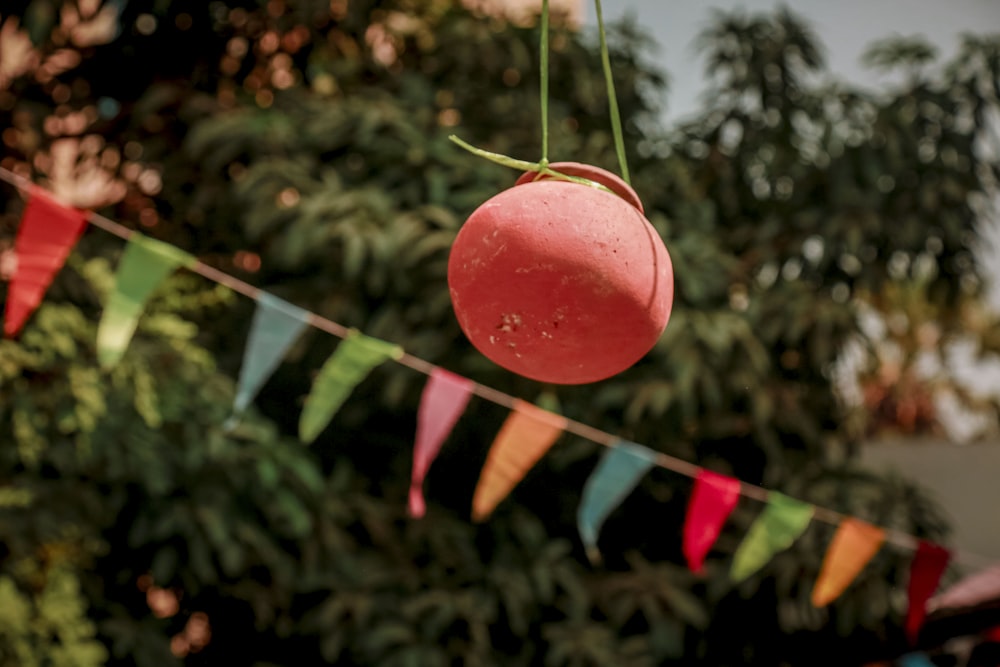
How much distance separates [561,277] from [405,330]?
236cm

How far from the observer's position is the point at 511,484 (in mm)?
2838

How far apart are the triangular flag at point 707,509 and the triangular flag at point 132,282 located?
4.99 feet

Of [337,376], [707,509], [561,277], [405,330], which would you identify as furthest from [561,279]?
[405,330]

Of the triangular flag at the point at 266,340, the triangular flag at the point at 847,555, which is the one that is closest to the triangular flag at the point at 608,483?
the triangular flag at the point at 847,555

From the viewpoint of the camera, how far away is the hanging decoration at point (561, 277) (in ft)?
3.51

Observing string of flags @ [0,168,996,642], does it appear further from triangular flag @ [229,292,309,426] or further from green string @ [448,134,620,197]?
green string @ [448,134,620,197]

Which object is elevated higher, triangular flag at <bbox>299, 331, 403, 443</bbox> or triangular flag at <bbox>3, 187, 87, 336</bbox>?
triangular flag at <bbox>3, 187, 87, 336</bbox>

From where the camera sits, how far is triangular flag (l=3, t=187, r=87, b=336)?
2.36m

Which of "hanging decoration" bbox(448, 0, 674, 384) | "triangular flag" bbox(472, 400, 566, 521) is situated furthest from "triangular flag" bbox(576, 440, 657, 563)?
"hanging decoration" bbox(448, 0, 674, 384)

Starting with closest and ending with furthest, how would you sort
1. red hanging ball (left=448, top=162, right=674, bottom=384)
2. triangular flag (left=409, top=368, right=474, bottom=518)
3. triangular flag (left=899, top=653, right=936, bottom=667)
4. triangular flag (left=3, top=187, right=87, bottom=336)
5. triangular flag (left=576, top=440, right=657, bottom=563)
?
red hanging ball (left=448, top=162, right=674, bottom=384)
triangular flag (left=3, top=187, right=87, bottom=336)
triangular flag (left=409, top=368, right=474, bottom=518)
triangular flag (left=576, top=440, right=657, bottom=563)
triangular flag (left=899, top=653, right=936, bottom=667)

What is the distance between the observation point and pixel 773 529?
10.2 feet

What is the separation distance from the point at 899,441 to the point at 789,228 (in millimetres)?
2349

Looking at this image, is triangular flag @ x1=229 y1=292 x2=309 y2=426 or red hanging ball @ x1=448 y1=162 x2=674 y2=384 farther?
triangular flag @ x1=229 y1=292 x2=309 y2=426

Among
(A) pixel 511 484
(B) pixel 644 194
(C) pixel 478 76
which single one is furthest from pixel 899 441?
(A) pixel 511 484
